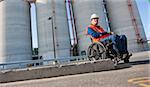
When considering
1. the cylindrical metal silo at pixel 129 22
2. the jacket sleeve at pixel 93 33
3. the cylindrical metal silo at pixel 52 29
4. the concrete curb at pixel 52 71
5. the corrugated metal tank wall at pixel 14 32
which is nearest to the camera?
the concrete curb at pixel 52 71

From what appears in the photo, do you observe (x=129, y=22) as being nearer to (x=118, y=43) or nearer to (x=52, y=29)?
(x=52, y=29)

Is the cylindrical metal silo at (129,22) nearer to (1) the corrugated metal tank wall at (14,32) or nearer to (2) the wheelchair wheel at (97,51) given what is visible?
(1) the corrugated metal tank wall at (14,32)

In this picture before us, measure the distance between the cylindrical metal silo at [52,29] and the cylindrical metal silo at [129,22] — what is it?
7627 mm

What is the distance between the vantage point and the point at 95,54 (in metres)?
6.53

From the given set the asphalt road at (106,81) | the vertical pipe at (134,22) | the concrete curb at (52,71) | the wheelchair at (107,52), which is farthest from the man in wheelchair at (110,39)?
the vertical pipe at (134,22)

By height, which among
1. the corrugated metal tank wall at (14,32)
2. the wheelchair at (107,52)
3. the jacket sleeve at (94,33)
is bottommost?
the wheelchair at (107,52)

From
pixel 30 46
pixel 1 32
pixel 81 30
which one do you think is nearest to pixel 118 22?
pixel 81 30

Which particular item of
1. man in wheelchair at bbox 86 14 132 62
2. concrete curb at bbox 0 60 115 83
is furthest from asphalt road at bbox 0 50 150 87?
man in wheelchair at bbox 86 14 132 62

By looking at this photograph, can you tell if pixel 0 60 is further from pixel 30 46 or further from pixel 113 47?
pixel 113 47

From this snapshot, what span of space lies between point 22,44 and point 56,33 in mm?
5016

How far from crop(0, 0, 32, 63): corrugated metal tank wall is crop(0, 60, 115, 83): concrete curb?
18.1 meters

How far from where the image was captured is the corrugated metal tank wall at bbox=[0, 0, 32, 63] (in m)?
22.9

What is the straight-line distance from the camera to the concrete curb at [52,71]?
5398 mm

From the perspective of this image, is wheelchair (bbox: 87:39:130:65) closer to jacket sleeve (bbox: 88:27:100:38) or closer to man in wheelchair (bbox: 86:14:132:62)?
man in wheelchair (bbox: 86:14:132:62)
